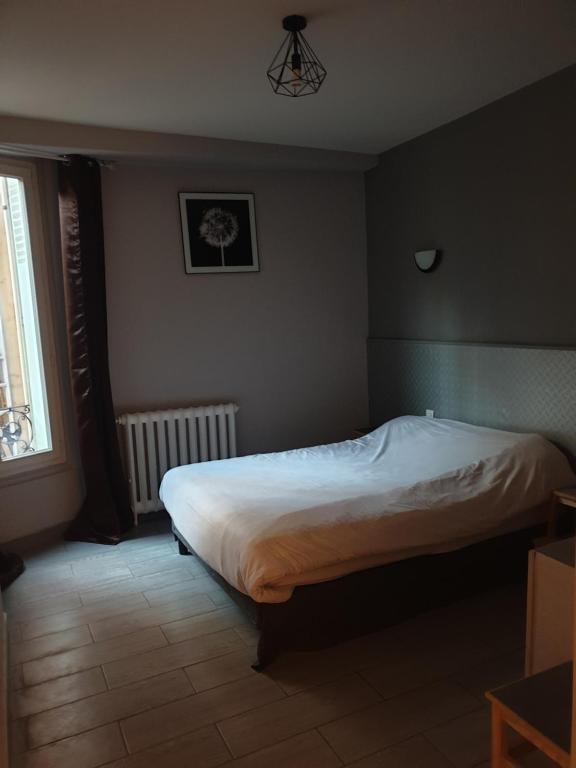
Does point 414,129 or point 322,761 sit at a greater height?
point 414,129

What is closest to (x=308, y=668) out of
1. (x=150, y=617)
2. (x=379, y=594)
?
(x=379, y=594)

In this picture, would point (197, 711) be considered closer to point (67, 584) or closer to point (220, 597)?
point (220, 597)

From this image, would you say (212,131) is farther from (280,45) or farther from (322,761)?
(322,761)

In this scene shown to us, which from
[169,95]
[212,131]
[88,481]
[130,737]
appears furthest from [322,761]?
[212,131]

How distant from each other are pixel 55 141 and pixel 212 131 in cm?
90

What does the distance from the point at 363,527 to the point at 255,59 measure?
6.86ft

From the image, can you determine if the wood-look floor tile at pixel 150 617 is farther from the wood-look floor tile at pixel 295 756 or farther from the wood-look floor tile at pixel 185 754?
the wood-look floor tile at pixel 295 756

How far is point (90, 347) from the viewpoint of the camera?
362 cm

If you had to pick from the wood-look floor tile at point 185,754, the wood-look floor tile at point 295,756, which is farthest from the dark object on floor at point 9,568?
the wood-look floor tile at point 295,756

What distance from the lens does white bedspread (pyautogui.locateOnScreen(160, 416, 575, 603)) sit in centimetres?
231

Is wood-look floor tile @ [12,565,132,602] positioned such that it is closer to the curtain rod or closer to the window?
the window

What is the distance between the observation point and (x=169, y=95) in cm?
291

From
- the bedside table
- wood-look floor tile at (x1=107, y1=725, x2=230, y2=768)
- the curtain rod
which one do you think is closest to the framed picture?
the curtain rod

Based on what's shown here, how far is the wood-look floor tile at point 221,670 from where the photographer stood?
224 centimetres
